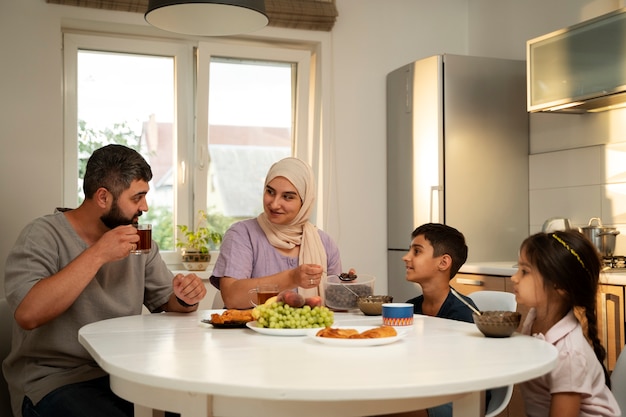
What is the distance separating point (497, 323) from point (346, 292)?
710 millimetres

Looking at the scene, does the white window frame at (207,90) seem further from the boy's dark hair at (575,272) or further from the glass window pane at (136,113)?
the boy's dark hair at (575,272)

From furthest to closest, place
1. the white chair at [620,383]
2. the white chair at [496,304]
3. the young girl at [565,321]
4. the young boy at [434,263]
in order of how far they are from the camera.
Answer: the young boy at [434,263] < the white chair at [496,304] < the white chair at [620,383] < the young girl at [565,321]

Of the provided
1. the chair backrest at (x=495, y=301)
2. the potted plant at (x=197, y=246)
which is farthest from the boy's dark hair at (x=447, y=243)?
the potted plant at (x=197, y=246)

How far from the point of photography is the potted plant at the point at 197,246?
4.32 meters

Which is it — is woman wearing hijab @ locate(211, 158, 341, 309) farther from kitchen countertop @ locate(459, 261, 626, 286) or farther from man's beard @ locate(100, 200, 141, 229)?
kitchen countertop @ locate(459, 261, 626, 286)

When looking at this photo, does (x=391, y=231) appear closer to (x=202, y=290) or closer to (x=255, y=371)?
(x=202, y=290)

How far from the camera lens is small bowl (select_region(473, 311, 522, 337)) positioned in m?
1.84

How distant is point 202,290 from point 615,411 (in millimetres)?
1297

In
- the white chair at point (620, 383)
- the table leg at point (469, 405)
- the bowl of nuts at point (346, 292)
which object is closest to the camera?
the table leg at point (469, 405)

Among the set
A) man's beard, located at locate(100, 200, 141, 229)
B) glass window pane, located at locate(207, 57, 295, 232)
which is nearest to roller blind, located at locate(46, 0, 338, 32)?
glass window pane, located at locate(207, 57, 295, 232)

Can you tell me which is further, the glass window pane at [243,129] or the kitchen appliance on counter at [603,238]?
the glass window pane at [243,129]

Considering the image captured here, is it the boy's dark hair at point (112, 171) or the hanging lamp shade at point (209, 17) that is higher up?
the hanging lamp shade at point (209, 17)

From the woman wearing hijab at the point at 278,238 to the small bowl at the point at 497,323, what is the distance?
1.07 metres

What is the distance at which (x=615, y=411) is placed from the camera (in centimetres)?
186
